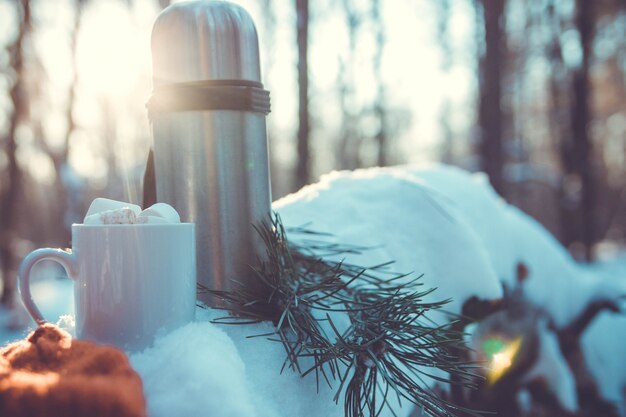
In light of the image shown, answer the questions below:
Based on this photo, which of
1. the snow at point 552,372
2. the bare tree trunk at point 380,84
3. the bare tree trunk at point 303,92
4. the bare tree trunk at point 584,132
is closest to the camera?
the snow at point 552,372

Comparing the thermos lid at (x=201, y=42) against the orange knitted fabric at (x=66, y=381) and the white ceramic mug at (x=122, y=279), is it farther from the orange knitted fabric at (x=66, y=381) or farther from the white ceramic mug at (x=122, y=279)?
the orange knitted fabric at (x=66, y=381)

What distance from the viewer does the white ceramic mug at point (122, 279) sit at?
2.36ft

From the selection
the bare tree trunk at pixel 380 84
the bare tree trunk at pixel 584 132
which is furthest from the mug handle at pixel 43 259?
the bare tree trunk at pixel 380 84

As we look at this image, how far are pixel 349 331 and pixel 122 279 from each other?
432 millimetres

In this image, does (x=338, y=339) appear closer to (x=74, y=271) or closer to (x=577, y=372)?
(x=74, y=271)

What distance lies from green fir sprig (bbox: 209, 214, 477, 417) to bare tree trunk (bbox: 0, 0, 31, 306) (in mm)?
8526

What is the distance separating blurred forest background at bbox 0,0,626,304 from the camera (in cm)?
771

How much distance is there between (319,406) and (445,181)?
1.14m

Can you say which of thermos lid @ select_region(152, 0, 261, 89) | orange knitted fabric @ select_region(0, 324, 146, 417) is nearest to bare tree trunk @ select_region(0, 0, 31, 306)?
thermos lid @ select_region(152, 0, 261, 89)

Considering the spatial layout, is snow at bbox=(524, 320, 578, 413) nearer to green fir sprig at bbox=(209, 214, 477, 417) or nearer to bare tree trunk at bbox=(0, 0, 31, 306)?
green fir sprig at bbox=(209, 214, 477, 417)

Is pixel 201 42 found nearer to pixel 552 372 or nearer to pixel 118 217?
pixel 118 217

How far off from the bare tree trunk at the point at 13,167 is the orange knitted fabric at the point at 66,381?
8702mm

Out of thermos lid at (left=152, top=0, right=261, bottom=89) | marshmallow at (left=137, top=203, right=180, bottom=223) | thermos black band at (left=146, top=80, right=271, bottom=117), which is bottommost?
marshmallow at (left=137, top=203, right=180, bottom=223)

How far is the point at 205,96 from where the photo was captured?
91cm
